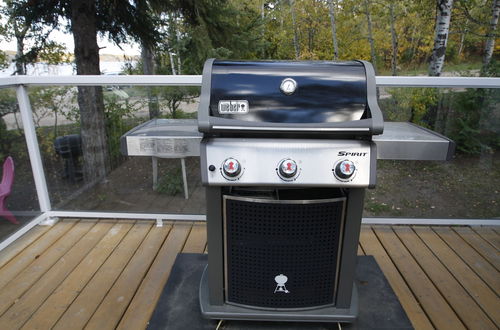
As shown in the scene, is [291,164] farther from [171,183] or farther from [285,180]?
[171,183]

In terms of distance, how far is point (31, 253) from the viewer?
2.30 metres

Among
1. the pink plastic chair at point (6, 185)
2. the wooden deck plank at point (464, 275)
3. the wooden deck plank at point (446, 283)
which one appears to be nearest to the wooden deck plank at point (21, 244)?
the pink plastic chair at point (6, 185)

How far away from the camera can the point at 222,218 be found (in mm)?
1441

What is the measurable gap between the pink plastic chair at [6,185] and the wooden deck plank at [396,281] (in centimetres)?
271

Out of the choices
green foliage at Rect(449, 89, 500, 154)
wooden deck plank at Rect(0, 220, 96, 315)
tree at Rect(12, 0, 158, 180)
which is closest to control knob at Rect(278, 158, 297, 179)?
wooden deck plank at Rect(0, 220, 96, 315)

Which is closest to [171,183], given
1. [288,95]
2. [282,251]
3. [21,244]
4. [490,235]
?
[21,244]

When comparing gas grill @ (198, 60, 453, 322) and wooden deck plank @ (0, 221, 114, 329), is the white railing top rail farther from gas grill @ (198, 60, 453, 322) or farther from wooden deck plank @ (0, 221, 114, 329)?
wooden deck plank @ (0, 221, 114, 329)

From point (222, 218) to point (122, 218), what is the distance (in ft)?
5.46

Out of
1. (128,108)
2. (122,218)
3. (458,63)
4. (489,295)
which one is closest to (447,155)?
(489,295)

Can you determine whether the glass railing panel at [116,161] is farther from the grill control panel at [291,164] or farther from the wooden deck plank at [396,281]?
the wooden deck plank at [396,281]

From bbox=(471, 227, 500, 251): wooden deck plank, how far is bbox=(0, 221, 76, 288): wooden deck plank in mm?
3314

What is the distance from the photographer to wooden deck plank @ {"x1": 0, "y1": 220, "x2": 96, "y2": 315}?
6.15 ft

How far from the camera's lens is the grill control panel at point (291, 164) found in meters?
1.25

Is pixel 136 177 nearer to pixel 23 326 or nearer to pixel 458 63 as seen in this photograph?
pixel 23 326
